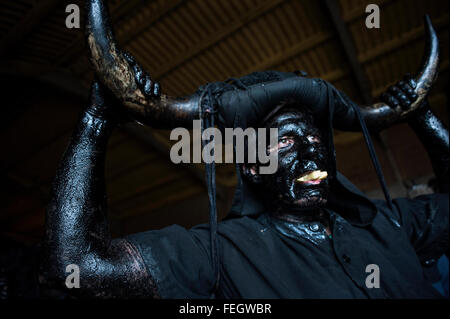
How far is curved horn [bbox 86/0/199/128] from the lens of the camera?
112cm

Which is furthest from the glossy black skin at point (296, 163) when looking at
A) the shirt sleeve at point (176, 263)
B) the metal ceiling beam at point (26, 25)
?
the metal ceiling beam at point (26, 25)

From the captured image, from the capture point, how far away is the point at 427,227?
187 centimetres

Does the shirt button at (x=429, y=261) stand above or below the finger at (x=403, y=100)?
below

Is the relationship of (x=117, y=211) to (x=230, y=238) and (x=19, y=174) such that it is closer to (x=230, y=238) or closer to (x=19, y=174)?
(x=19, y=174)

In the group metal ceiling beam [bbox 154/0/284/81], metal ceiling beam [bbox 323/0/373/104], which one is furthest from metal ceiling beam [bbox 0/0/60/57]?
metal ceiling beam [bbox 323/0/373/104]

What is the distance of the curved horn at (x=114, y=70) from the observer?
3.67 ft

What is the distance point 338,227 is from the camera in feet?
5.40

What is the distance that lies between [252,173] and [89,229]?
3.10 feet

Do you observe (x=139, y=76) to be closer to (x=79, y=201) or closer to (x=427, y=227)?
(x=79, y=201)

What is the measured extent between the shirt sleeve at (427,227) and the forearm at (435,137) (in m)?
0.25

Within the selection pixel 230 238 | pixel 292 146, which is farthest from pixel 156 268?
pixel 292 146

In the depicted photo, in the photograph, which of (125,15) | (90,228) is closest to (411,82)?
(90,228)

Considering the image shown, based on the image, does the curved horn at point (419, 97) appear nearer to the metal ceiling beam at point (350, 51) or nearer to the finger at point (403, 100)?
the finger at point (403, 100)

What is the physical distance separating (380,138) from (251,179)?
5544 millimetres
